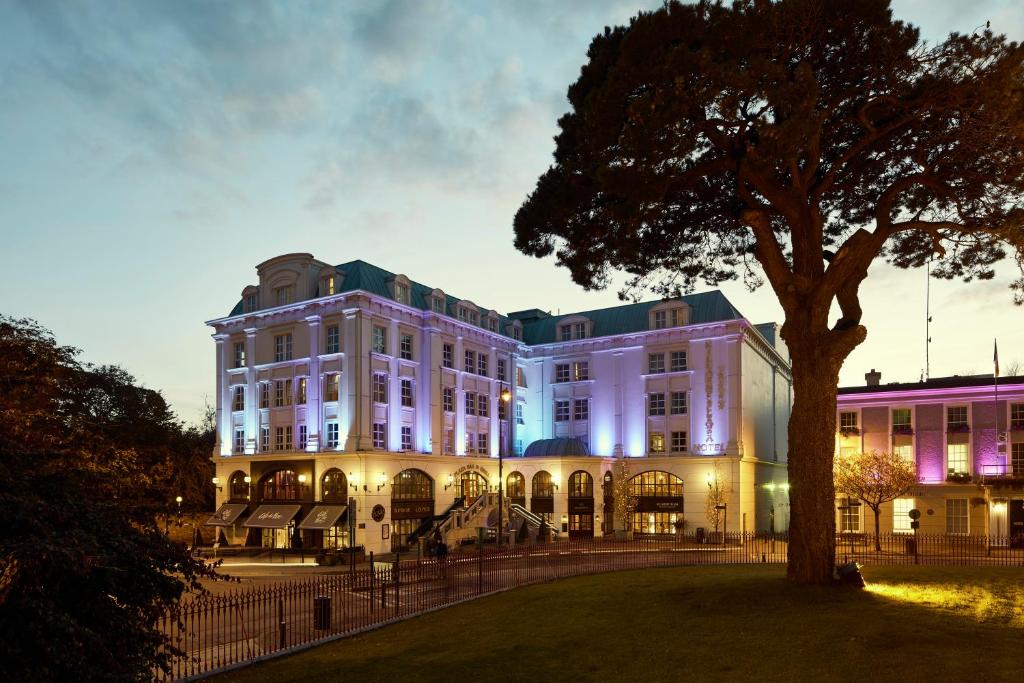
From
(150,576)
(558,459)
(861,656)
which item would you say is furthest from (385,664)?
(558,459)

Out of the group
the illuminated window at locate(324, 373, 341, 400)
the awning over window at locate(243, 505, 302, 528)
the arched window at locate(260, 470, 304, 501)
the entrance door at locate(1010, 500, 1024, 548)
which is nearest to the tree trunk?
the illuminated window at locate(324, 373, 341, 400)

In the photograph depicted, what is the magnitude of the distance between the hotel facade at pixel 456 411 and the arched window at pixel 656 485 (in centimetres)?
11

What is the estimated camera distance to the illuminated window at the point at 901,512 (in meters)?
53.2

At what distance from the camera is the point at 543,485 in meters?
58.8

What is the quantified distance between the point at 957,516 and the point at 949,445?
15.1ft

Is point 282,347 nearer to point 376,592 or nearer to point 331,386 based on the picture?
point 331,386

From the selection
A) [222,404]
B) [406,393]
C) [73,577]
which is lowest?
[73,577]

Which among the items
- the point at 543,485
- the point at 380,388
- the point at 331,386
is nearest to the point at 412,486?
the point at 380,388

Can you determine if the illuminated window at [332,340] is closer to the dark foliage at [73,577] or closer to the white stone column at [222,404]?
the white stone column at [222,404]

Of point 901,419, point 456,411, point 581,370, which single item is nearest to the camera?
point 901,419

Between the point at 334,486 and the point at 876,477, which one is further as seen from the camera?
the point at 334,486

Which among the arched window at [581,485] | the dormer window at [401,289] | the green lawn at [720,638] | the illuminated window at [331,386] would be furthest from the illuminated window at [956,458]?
the illuminated window at [331,386]

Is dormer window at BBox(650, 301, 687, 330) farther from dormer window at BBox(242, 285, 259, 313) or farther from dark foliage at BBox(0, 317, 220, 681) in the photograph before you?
dark foliage at BBox(0, 317, 220, 681)

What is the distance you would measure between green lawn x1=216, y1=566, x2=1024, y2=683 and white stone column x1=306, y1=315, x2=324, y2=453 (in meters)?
30.3
